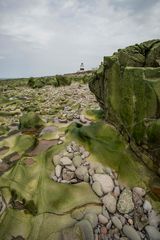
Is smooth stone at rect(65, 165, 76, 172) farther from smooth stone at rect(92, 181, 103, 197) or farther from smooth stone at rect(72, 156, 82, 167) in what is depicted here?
smooth stone at rect(92, 181, 103, 197)

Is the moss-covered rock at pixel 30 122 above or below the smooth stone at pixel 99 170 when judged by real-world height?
below

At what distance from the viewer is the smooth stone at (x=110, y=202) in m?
6.21

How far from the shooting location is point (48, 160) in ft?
27.3

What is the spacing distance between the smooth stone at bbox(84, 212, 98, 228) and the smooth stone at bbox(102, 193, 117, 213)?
47 centimetres

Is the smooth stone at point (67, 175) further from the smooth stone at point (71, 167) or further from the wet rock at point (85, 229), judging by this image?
the wet rock at point (85, 229)

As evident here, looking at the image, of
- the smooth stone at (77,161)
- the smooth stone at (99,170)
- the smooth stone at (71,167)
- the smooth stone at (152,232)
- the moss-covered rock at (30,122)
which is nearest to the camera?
the smooth stone at (152,232)

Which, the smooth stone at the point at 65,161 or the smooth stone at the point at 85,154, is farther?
the smooth stone at the point at 85,154

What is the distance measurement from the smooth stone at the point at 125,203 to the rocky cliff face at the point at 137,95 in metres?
1.36

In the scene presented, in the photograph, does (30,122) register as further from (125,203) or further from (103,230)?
(103,230)

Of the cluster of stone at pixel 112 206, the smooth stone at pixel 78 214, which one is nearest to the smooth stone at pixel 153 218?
the cluster of stone at pixel 112 206

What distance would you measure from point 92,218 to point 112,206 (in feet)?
2.32

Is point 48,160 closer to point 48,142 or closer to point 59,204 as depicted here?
point 59,204

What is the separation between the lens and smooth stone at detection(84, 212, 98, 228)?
5.81 metres

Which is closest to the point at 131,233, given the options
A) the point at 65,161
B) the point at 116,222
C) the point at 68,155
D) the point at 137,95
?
the point at 116,222
